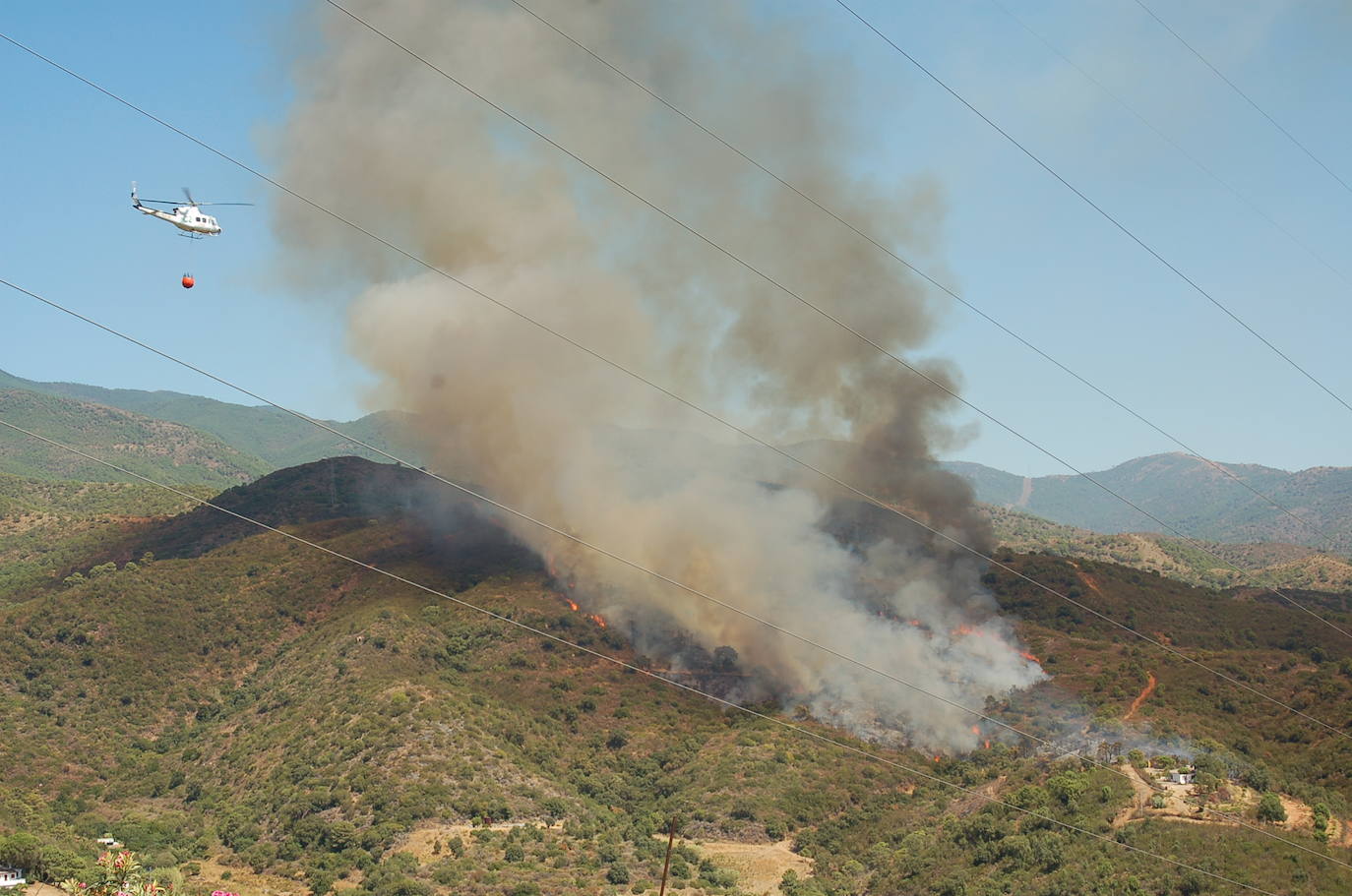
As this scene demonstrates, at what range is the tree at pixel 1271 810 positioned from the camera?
61.7 meters

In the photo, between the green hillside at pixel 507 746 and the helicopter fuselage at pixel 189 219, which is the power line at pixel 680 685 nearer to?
the green hillside at pixel 507 746

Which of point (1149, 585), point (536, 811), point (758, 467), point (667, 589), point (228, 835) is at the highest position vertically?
point (758, 467)

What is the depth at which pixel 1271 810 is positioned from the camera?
6169 cm

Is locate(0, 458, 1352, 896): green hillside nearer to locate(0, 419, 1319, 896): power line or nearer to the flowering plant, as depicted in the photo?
locate(0, 419, 1319, 896): power line

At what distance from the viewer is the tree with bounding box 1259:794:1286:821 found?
61.7 m

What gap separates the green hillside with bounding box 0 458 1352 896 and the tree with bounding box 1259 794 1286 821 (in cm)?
100

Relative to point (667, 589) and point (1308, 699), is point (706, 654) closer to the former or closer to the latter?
point (667, 589)

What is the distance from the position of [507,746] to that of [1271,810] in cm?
4993

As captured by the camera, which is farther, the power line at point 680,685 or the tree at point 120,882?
the power line at point 680,685

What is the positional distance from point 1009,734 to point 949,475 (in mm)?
44046

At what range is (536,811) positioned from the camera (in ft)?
259

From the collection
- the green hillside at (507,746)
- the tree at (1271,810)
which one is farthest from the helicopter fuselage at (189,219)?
the tree at (1271,810)

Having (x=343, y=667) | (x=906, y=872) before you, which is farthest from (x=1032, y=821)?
(x=343, y=667)

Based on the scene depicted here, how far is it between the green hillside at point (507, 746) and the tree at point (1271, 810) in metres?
1.00
